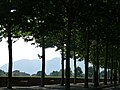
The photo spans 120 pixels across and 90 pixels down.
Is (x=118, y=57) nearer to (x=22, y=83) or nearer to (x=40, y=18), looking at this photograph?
(x=22, y=83)

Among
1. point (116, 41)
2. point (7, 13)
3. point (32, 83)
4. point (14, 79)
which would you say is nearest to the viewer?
point (7, 13)

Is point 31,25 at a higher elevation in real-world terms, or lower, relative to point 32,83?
higher

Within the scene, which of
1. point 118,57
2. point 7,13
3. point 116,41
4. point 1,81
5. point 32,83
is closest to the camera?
point 7,13

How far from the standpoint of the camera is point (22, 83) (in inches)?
1895

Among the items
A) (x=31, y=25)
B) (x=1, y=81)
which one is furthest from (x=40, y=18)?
(x=1, y=81)

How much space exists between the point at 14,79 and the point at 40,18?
45.3 ft

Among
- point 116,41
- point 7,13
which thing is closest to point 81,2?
point 7,13

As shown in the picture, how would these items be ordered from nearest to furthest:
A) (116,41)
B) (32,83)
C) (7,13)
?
(7,13) → (32,83) → (116,41)

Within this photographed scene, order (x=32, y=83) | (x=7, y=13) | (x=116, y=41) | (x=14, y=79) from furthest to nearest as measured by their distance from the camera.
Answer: (x=116, y=41) < (x=32, y=83) < (x=14, y=79) < (x=7, y=13)

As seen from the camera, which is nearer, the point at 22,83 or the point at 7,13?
the point at 7,13

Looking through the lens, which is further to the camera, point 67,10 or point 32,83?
point 32,83

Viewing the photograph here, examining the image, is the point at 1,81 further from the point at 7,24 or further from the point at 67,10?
the point at 67,10

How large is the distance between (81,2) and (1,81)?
14066 millimetres

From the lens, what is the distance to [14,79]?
1838 inches
